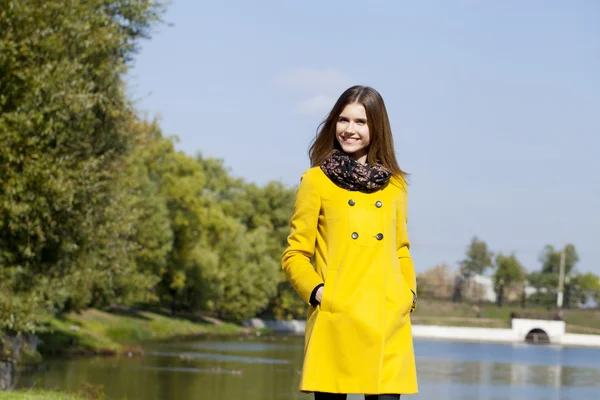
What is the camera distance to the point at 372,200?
4629 mm

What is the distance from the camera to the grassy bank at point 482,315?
325 feet

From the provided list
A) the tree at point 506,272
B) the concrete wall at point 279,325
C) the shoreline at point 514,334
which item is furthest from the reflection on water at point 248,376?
the tree at point 506,272

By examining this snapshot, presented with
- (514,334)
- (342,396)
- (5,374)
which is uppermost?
(342,396)

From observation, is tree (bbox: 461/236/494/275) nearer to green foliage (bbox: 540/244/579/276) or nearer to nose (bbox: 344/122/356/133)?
green foliage (bbox: 540/244/579/276)

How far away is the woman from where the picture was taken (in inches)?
176

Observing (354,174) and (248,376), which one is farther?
(248,376)

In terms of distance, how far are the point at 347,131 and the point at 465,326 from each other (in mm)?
94530

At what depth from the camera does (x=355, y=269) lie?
4.54m

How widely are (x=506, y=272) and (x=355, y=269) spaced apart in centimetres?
11957

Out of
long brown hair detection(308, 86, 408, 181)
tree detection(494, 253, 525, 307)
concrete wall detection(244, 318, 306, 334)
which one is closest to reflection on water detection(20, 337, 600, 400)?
long brown hair detection(308, 86, 408, 181)

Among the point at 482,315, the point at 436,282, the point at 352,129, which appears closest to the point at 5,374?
the point at 352,129

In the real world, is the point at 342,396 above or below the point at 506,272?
below

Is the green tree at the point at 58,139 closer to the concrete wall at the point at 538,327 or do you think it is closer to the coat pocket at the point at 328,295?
the coat pocket at the point at 328,295

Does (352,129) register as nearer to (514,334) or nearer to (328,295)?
(328,295)
